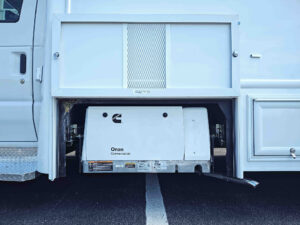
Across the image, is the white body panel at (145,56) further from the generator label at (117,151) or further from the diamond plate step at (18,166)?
the diamond plate step at (18,166)

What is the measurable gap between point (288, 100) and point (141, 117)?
1205 mm

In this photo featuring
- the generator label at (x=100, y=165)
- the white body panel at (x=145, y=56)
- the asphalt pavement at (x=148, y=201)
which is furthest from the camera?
the asphalt pavement at (x=148, y=201)

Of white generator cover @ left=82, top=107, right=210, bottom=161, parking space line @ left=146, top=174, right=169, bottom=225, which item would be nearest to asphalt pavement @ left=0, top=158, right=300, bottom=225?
parking space line @ left=146, top=174, right=169, bottom=225

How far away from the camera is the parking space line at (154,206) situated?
1.96 meters

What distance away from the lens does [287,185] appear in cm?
295

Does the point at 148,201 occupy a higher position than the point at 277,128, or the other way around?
the point at 277,128

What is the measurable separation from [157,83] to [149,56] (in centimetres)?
23

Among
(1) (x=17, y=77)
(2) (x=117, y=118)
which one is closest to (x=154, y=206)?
(2) (x=117, y=118)

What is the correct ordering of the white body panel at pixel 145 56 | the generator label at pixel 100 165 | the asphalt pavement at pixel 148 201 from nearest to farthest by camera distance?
the white body panel at pixel 145 56 < the generator label at pixel 100 165 < the asphalt pavement at pixel 148 201

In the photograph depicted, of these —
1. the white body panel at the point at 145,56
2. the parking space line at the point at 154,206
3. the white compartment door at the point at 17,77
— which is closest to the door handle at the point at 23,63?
the white compartment door at the point at 17,77

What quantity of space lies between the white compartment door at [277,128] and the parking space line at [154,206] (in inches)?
39.4

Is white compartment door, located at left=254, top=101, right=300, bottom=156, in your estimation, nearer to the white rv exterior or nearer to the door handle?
the white rv exterior

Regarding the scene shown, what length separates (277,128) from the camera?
5.91 feet

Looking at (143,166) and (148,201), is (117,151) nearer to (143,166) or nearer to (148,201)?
(143,166)
